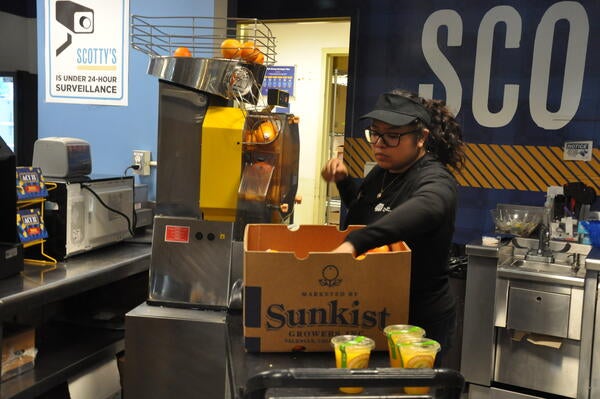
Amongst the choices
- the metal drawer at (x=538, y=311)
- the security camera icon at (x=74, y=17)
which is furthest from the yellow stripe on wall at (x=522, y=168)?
the security camera icon at (x=74, y=17)

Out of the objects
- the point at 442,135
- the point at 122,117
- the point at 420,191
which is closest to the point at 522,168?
the point at 442,135

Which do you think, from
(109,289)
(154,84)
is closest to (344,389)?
(109,289)

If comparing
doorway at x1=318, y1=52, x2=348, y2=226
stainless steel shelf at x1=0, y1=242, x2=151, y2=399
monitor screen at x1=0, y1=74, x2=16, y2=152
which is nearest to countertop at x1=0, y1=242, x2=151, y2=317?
stainless steel shelf at x1=0, y1=242, x2=151, y2=399

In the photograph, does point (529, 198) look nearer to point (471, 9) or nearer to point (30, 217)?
point (471, 9)

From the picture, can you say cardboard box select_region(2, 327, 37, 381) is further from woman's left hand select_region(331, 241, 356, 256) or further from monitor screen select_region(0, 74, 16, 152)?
monitor screen select_region(0, 74, 16, 152)

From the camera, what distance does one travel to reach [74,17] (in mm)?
3621

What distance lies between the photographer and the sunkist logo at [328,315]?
1.34 metres

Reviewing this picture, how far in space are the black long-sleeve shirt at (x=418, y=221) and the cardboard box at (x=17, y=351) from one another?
1401mm

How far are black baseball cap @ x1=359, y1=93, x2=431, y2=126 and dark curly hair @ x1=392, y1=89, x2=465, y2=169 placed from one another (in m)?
0.07

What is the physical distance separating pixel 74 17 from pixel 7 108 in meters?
2.14

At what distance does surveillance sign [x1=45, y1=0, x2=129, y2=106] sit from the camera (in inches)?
140

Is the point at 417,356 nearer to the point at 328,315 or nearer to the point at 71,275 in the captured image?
the point at 328,315

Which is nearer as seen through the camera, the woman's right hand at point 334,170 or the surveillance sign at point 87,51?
the woman's right hand at point 334,170

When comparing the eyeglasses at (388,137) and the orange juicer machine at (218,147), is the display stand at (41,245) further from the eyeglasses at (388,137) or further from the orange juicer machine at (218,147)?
the eyeglasses at (388,137)
